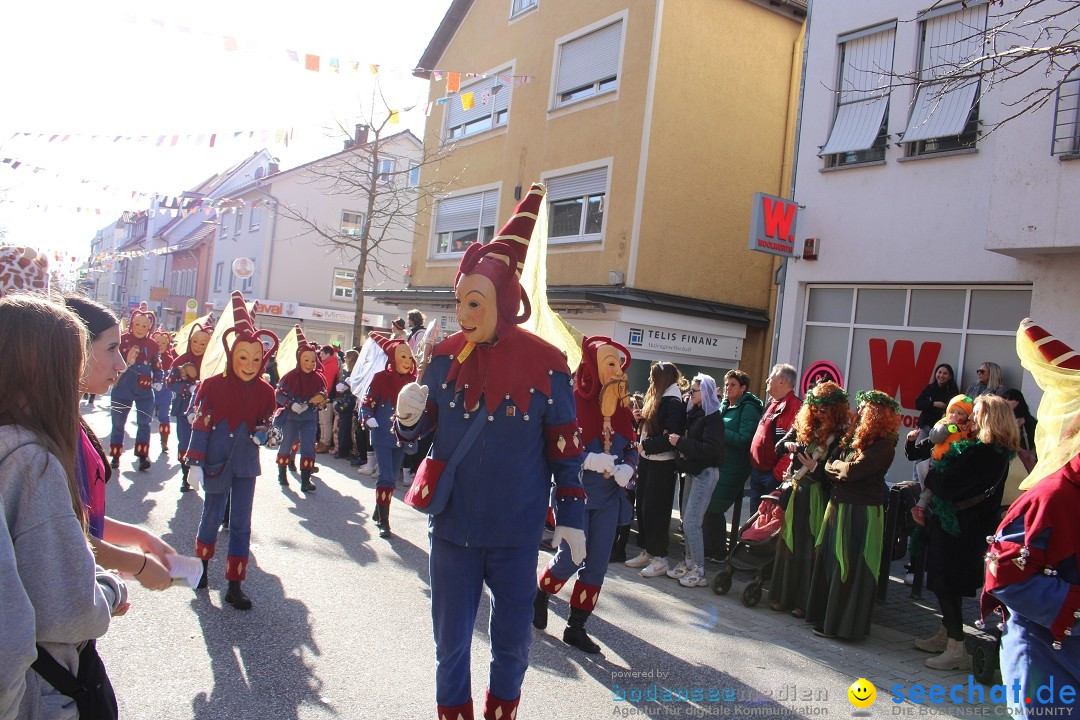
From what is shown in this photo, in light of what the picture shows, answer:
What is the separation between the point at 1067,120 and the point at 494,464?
871 cm

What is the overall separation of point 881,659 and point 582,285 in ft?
37.0

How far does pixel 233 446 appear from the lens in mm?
5941

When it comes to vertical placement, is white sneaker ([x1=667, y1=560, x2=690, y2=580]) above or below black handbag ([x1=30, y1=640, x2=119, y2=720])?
below

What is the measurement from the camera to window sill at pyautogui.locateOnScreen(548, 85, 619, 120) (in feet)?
52.2

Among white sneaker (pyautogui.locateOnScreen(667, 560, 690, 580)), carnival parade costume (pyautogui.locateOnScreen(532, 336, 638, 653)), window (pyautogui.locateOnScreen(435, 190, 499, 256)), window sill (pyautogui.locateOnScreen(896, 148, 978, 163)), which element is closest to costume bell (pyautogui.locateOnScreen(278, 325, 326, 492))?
white sneaker (pyautogui.locateOnScreen(667, 560, 690, 580))

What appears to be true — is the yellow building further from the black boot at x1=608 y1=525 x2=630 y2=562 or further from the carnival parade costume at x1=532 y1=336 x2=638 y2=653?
the carnival parade costume at x1=532 y1=336 x2=638 y2=653

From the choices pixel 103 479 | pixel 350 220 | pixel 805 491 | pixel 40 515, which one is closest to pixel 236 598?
pixel 103 479

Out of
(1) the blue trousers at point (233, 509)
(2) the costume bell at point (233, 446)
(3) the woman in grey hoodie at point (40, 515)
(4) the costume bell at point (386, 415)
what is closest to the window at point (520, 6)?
(4) the costume bell at point (386, 415)

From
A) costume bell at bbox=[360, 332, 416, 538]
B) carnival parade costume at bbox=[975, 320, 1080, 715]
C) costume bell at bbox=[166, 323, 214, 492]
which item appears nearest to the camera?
carnival parade costume at bbox=[975, 320, 1080, 715]

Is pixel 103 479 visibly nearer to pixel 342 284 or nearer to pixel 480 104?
pixel 480 104

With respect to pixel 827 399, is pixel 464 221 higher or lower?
higher

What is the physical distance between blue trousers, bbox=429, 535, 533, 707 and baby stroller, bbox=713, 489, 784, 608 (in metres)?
3.69

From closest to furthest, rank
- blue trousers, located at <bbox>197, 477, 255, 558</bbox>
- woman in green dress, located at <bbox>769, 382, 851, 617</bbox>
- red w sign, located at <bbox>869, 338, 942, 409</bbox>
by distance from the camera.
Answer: blue trousers, located at <bbox>197, 477, 255, 558</bbox> → woman in green dress, located at <bbox>769, 382, 851, 617</bbox> → red w sign, located at <bbox>869, 338, 942, 409</bbox>

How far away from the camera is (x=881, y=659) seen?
18.5 ft
